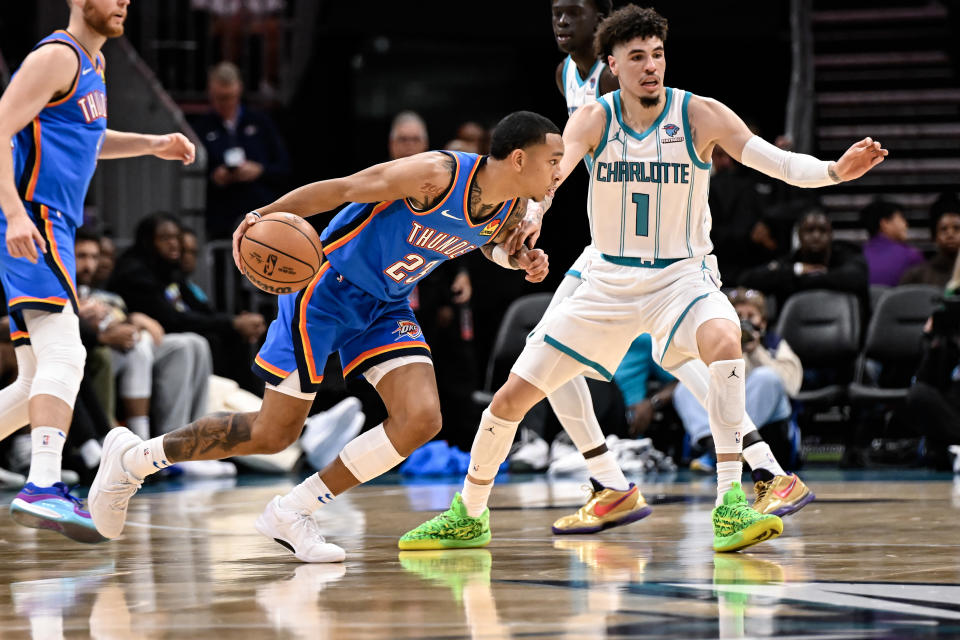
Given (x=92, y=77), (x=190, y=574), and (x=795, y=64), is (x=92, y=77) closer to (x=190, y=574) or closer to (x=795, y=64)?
(x=190, y=574)

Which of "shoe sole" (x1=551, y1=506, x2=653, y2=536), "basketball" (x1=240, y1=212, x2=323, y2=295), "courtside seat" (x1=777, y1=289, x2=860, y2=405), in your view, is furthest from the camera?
"courtside seat" (x1=777, y1=289, x2=860, y2=405)

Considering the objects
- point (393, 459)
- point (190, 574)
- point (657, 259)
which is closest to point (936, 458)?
point (657, 259)

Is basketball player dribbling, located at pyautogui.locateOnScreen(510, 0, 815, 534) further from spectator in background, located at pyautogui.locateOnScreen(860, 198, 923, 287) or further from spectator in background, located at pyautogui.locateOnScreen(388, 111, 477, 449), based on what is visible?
spectator in background, located at pyautogui.locateOnScreen(860, 198, 923, 287)

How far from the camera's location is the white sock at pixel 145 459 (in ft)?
15.9

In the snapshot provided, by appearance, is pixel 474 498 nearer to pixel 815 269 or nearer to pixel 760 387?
pixel 760 387

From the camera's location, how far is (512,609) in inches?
138

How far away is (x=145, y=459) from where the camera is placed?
4.87m

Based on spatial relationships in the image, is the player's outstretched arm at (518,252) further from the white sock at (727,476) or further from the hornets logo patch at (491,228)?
the white sock at (727,476)

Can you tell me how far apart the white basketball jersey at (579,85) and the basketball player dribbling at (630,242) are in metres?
0.58

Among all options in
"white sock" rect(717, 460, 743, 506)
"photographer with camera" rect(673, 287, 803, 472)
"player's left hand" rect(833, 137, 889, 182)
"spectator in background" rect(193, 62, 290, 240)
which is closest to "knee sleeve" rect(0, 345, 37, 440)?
"white sock" rect(717, 460, 743, 506)

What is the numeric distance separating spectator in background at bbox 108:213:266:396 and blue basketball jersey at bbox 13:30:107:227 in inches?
165

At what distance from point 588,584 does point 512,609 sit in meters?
0.51

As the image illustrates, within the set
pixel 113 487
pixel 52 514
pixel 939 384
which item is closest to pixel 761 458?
pixel 113 487

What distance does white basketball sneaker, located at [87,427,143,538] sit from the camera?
492cm
